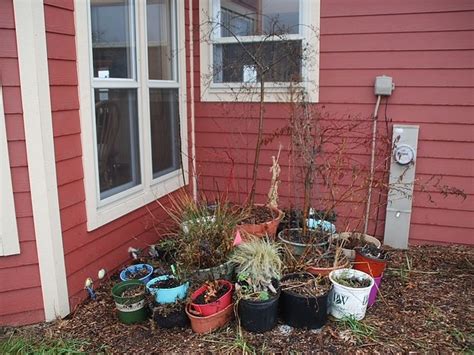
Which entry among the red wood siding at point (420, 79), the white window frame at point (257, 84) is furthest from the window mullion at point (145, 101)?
the red wood siding at point (420, 79)

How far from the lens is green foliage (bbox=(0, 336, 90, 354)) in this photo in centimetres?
241

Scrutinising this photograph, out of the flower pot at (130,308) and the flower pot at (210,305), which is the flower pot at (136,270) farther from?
the flower pot at (210,305)

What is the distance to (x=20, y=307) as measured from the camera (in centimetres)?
262

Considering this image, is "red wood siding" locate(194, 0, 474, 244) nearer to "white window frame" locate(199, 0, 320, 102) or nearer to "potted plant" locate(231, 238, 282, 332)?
"white window frame" locate(199, 0, 320, 102)

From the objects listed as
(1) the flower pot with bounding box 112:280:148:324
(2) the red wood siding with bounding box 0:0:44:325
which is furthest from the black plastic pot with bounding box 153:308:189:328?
(2) the red wood siding with bounding box 0:0:44:325

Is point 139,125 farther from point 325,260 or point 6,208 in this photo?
point 325,260

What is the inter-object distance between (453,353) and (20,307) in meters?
2.49

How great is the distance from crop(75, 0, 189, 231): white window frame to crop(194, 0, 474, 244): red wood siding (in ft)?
3.19

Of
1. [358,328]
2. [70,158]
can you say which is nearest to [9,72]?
[70,158]

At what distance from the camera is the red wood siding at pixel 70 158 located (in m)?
2.51

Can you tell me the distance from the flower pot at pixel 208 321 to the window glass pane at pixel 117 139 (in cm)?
107

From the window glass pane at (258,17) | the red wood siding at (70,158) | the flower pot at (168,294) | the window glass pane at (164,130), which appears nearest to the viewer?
the red wood siding at (70,158)

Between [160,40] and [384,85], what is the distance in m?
1.89

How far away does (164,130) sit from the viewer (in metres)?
3.80
